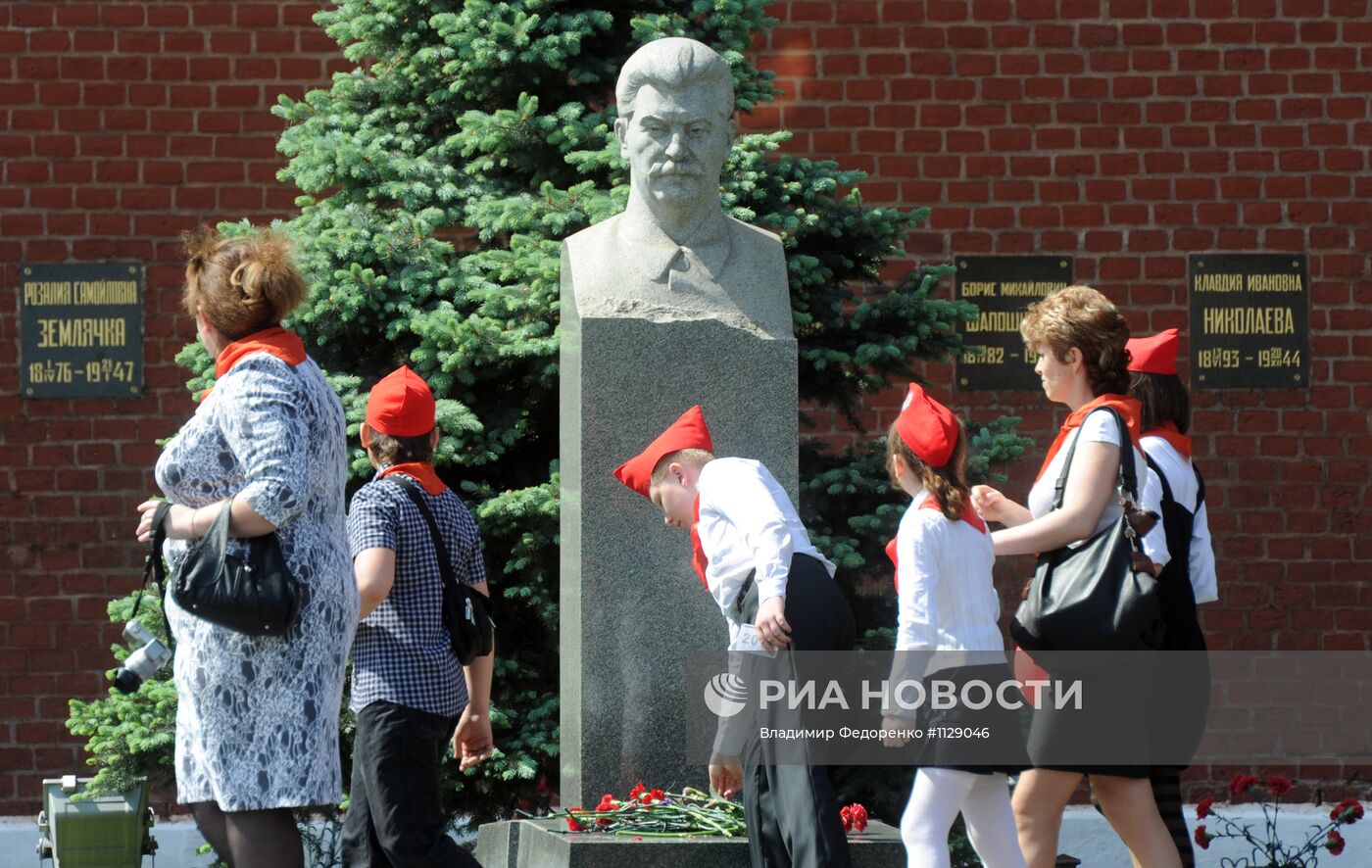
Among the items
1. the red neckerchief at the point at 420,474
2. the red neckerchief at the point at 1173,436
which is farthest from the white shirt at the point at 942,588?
the red neckerchief at the point at 420,474

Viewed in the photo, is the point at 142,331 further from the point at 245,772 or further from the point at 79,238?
the point at 245,772

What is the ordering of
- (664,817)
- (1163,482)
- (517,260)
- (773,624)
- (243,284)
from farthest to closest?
1. (517,260)
2. (664,817)
3. (1163,482)
4. (773,624)
5. (243,284)

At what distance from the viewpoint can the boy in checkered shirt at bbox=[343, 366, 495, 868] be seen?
181 inches

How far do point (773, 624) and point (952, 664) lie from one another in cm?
43

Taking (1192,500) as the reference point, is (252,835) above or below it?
below

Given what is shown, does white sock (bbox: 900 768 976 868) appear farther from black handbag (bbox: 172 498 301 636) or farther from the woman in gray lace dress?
black handbag (bbox: 172 498 301 636)

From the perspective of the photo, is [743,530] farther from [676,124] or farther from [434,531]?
[676,124]

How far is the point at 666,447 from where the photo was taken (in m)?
4.66

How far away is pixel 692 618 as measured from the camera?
552 cm

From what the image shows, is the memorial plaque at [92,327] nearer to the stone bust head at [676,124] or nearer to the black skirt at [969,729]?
the stone bust head at [676,124]

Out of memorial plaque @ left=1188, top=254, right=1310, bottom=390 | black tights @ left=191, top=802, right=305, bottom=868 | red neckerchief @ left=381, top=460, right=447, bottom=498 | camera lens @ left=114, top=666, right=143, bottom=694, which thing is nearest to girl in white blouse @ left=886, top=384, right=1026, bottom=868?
red neckerchief @ left=381, top=460, right=447, bottom=498

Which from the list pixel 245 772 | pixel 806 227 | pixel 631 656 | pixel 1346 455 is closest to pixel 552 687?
pixel 631 656

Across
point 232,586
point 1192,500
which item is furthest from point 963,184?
point 232,586

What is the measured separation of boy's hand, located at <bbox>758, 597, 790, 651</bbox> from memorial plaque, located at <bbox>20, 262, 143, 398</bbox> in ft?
15.6
